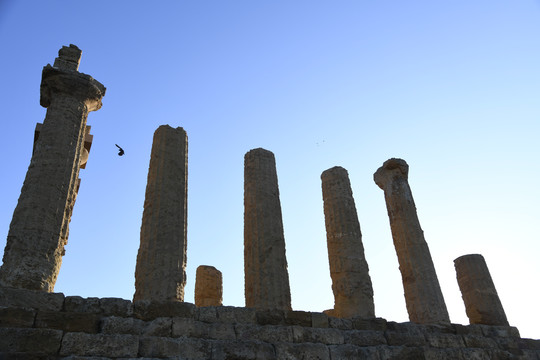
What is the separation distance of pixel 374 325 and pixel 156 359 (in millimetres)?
4748

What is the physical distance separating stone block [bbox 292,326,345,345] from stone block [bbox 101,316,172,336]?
2.40 meters

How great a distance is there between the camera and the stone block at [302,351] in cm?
828

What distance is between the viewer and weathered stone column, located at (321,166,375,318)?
42.2 ft

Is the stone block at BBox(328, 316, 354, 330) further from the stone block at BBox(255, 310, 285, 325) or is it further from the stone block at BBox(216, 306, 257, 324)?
the stone block at BBox(216, 306, 257, 324)

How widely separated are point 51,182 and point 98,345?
14.6 ft

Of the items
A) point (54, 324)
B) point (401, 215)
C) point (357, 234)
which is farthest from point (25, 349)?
point (401, 215)

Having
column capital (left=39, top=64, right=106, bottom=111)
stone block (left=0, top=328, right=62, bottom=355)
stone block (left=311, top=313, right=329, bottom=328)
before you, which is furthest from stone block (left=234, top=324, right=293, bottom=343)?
column capital (left=39, top=64, right=106, bottom=111)

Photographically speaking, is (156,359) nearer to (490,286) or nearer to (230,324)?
(230,324)

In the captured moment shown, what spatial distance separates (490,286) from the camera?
14.6 meters

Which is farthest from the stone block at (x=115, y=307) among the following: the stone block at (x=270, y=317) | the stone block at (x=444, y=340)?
the stone block at (x=444, y=340)

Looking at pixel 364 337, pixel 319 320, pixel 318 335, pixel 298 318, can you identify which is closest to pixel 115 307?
pixel 298 318

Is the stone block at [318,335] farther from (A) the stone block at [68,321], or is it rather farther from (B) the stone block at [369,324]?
(A) the stone block at [68,321]

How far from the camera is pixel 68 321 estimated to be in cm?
759

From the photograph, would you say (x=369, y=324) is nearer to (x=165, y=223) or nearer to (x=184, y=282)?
(x=184, y=282)
